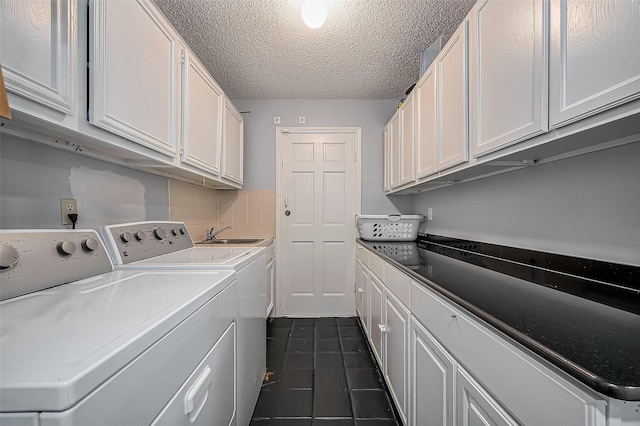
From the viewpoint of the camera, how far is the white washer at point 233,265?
1157mm

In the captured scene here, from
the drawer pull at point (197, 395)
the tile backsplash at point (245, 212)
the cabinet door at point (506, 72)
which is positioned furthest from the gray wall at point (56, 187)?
the cabinet door at point (506, 72)

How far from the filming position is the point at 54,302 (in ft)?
2.25

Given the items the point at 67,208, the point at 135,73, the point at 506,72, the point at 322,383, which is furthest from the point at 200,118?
the point at 322,383


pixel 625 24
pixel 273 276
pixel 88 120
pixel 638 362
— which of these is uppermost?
pixel 625 24

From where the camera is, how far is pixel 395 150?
249 cm

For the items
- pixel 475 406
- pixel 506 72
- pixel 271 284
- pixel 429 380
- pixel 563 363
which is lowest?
pixel 271 284

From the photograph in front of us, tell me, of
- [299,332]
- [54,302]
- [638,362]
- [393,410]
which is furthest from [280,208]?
[638,362]

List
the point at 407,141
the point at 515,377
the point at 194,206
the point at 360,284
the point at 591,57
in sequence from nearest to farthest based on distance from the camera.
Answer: the point at 515,377 < the point at 591,57 < the point at 407,141 < the point at 194,206 < the point at 360,284

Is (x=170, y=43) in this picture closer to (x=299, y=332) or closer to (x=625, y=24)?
(x=625, y=24)

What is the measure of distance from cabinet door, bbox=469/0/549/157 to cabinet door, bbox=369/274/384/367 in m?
1.09

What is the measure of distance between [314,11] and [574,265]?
1.73 metres

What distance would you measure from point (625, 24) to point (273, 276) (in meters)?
2.80

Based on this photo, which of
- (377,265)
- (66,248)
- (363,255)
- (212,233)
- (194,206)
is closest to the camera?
(66,248)

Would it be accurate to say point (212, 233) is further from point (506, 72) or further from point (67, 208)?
point (506, 72)
